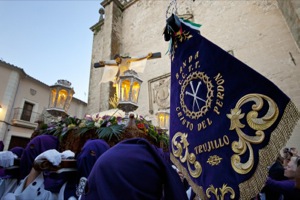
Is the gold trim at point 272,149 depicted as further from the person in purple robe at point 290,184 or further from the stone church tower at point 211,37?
the stone church tower at point 211,37

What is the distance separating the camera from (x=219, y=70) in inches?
49.3

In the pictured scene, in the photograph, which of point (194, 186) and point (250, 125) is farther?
point (194, 186)

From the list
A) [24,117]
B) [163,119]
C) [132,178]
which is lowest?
[132,178]

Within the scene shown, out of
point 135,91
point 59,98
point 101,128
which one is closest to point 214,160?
point 101,128

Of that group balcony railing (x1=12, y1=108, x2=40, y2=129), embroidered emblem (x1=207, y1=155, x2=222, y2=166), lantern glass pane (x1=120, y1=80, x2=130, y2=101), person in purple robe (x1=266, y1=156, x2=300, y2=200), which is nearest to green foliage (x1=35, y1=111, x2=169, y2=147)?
lantern glass pane (x1=120, y1=80, x2=130, y2=101)

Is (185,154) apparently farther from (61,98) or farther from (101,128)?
(61,98)

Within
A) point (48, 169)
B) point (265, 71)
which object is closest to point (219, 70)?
point (48, 169)

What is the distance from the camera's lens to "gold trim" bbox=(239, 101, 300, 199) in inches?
35.5

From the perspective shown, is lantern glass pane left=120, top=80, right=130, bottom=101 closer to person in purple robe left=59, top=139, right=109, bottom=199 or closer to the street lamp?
the street lamp

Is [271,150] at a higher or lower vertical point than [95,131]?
lower

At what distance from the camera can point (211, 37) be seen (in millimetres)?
7828

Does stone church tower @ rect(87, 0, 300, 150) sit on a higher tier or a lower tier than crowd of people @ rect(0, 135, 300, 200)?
higher

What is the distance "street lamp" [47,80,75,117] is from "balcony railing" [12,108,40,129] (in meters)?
11.9

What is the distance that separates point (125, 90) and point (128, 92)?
8cm
